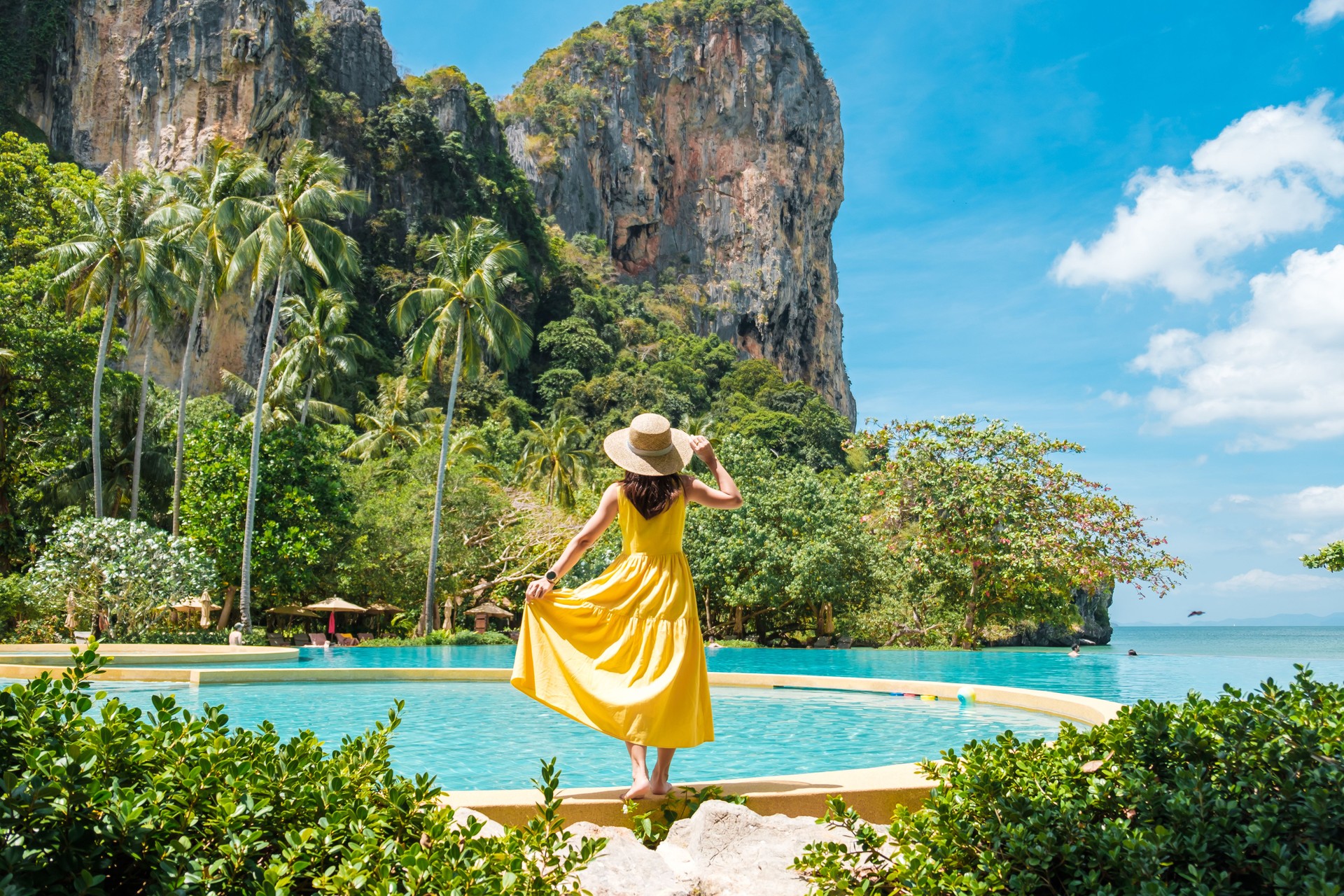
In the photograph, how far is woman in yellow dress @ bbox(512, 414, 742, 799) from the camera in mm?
3148

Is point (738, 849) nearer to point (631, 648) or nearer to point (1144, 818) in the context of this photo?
point (631, 648)

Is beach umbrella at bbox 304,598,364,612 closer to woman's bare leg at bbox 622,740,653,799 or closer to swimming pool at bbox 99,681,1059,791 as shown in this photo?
swimming pool at bbox 99,681,1059,791

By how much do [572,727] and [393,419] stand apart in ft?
87.1

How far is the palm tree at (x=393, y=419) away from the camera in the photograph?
30.1 metres

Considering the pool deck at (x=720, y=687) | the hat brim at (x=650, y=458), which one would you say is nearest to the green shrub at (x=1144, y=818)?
the pool deck at (x=720, y=687)

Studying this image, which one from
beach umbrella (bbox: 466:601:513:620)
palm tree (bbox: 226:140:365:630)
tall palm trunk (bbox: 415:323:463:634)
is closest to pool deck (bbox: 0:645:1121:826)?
palm tree (bbox: 226:140:365:630)

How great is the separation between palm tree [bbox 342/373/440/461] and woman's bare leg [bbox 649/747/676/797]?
26.1 m

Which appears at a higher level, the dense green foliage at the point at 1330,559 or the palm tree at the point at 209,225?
the palm tree at the point at 209,225

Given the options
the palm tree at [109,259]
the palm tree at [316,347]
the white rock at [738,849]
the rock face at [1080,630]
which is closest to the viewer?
the white rock at [738,849]

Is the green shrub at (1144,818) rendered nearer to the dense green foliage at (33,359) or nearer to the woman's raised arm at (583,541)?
the woman's raised arm at (583,541)

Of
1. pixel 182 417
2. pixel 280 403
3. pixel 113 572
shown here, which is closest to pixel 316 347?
pixel 280 403

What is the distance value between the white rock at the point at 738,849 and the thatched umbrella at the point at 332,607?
21969 mm

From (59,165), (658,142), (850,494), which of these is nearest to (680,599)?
(850,494)

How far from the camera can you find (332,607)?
22.9 meters
